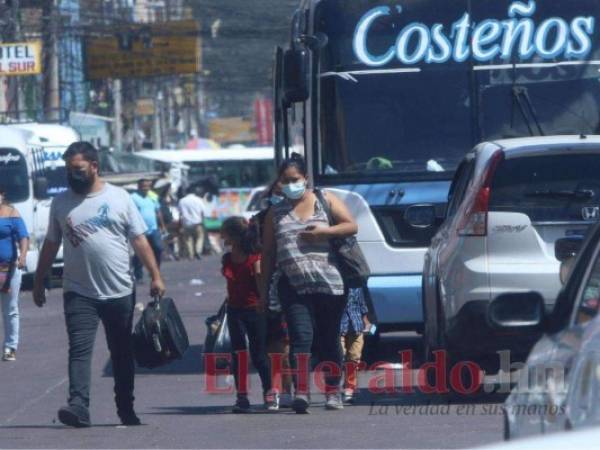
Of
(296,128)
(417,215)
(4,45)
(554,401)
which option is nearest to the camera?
(554,401)

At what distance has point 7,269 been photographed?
1458 cm

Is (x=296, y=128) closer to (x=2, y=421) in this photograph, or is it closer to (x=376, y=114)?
(x=376, y=114)

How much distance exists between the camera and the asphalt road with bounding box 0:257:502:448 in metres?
8.63

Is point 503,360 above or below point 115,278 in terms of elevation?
below

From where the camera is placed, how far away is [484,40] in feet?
40.2

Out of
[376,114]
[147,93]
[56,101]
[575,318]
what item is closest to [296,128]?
[376,114]

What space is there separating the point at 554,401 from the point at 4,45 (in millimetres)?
25241

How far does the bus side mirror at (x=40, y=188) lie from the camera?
81.1 ft

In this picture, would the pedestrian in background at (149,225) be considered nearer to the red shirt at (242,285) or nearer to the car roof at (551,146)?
the red shirt at (242,285)

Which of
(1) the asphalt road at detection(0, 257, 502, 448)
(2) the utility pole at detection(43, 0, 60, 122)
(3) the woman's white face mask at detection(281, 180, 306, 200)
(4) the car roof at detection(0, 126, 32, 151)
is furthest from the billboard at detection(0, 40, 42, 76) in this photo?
(3) the woman's white face mask at detection(281, 180, 306, 200)

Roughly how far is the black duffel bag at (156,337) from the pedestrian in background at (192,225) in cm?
2500

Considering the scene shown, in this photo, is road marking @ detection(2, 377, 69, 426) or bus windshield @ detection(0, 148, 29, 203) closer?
road marking @ detection(2, 377, 69, 426)

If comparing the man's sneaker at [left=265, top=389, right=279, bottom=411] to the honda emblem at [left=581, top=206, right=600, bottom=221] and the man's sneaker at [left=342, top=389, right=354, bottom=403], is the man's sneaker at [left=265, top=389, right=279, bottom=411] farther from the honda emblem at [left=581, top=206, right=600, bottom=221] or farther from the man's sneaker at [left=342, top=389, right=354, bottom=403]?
the honda emblem at [left=581, top=206, right=600, bottom=221]

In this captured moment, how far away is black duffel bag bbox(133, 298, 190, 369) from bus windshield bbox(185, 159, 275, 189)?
3829 cm
